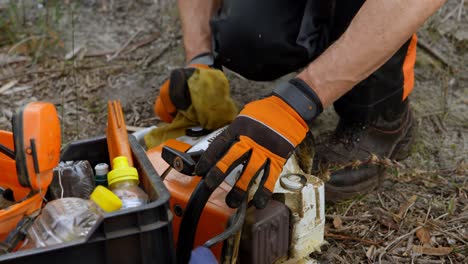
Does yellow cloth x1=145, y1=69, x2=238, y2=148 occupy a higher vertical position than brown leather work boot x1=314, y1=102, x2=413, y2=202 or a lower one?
higher

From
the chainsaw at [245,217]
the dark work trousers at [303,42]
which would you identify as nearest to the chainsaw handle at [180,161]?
the chainsaw at [245,217]

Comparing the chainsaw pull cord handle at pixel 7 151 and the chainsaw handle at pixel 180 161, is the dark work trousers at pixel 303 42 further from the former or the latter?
the chainsaw pull cord handle at pixel 7 151

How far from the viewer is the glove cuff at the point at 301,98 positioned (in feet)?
4.96

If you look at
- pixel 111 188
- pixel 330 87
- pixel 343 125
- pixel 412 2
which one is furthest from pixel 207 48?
pixel 111 188

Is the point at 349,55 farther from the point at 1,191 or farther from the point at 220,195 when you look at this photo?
the point at 1,191

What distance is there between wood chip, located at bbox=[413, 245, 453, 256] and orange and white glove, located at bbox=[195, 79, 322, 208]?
1.70ft

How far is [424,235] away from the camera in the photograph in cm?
177

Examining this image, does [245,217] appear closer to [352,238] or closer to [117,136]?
[117,136]

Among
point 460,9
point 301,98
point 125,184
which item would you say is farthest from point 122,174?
point 460,9

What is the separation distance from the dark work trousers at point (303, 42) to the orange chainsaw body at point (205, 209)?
696 mm

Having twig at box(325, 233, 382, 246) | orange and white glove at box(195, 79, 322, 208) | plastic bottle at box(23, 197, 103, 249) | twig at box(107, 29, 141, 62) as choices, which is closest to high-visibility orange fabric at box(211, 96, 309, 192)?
orange and white glove at box(195, 79, 322, 208)

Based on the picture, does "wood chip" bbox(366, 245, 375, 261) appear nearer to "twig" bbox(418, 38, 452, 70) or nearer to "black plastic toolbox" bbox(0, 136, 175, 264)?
"black plastic toolbox" bbox(0, 136, 175, 264)

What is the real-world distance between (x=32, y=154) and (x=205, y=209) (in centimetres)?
41

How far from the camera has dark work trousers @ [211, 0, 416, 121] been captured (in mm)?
1946
